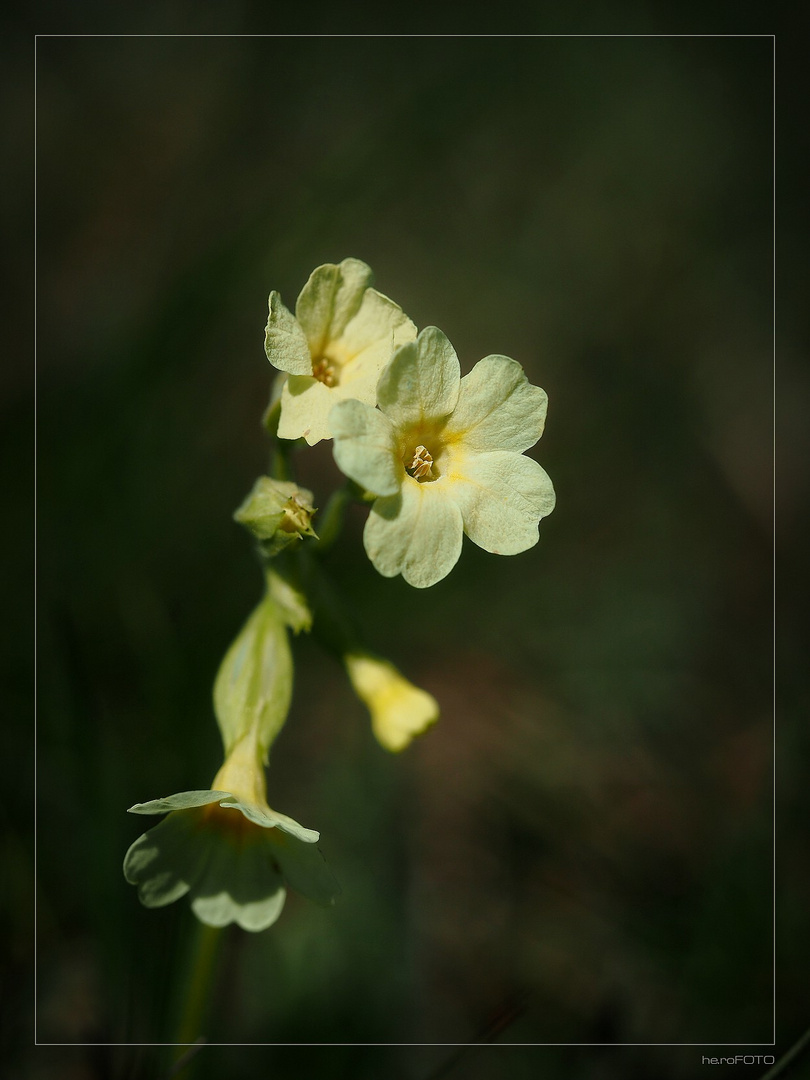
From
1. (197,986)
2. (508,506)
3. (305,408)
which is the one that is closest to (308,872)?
(197,986)

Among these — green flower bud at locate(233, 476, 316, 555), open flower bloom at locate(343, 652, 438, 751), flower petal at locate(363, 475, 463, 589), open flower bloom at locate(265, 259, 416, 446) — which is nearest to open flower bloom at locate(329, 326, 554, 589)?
flower petal at locate(363, 475, 463, 589)

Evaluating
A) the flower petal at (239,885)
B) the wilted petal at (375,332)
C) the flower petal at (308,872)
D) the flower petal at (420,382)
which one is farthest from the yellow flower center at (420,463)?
the flower petal at (239,885)

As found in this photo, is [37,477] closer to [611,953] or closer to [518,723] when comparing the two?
[518,723]

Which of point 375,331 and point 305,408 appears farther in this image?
point 375,331

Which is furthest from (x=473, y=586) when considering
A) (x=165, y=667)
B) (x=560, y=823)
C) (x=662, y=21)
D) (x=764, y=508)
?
(x=662, y=21)

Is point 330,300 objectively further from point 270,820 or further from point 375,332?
point 270,820

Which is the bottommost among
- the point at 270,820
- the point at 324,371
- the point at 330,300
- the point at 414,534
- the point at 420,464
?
the point at 270,820

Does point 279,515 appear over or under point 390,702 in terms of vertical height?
over
